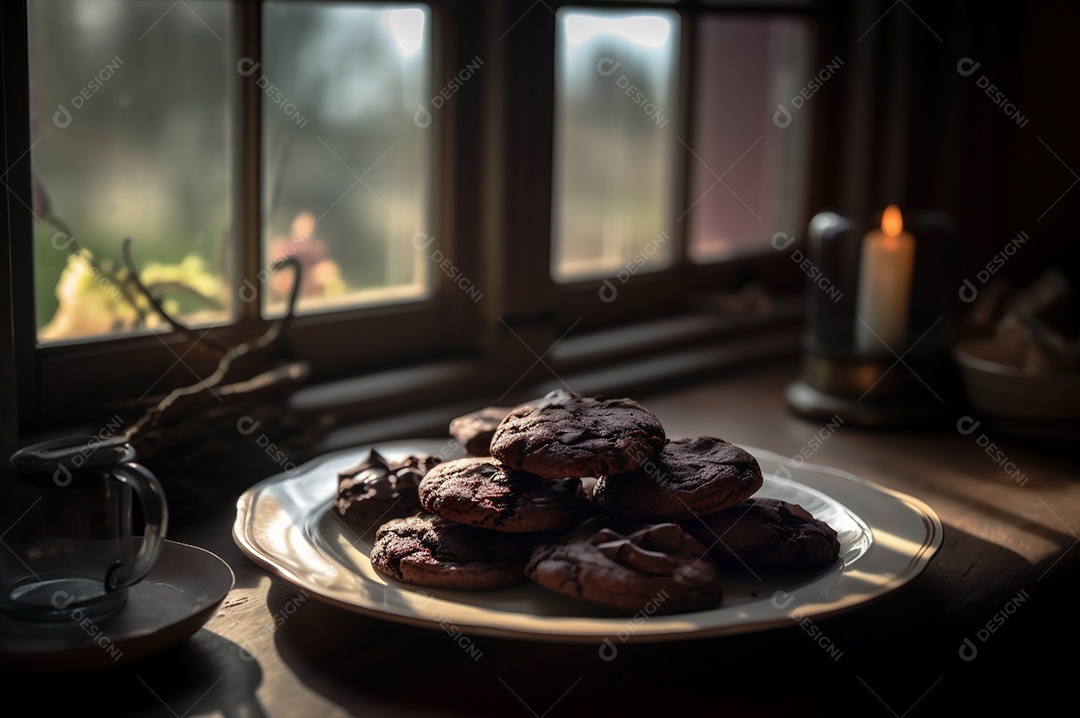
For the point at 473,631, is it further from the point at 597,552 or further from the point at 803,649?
the point at 803,649

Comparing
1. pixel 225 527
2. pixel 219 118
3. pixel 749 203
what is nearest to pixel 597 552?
pixel 225 527

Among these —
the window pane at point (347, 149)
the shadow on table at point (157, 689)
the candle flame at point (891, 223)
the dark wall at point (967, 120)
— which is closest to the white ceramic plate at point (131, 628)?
the shadow on table at point (157, 689)

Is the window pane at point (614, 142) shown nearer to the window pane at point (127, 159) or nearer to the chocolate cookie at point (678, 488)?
the window pane at point (127, 159)

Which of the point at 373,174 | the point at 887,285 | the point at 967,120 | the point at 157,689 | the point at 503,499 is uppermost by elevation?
the point at 967,120

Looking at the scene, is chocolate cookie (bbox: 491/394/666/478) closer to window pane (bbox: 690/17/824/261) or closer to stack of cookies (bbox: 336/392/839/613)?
stack of cookies (bbox: 336/392/839/613)

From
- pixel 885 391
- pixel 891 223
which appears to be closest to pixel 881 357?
pixel 885 391

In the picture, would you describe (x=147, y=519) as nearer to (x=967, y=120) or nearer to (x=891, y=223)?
(x=891, y=223)

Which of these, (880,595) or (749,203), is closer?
(880,595)
